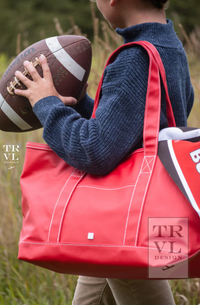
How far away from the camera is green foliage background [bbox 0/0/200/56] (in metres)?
14.3

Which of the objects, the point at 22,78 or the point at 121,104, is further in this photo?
the point at 22,78

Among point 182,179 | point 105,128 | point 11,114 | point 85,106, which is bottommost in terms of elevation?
point 182,179

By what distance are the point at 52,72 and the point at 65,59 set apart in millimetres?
81

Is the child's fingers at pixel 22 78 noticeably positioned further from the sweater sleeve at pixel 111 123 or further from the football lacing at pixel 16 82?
the sweater sleeve at pixel 111 123

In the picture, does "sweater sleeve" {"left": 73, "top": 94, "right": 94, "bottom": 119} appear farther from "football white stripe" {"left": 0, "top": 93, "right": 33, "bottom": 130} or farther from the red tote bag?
the red tote bag

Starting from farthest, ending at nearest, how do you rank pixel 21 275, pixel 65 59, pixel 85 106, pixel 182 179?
pixel 21 275 → pixel 85 106 → pixel 65 59 → pixel 182 179

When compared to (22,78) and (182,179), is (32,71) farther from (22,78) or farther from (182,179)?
(182,179)

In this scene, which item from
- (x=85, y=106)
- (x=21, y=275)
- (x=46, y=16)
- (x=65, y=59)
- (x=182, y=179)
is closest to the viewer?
(x=182, y=179)

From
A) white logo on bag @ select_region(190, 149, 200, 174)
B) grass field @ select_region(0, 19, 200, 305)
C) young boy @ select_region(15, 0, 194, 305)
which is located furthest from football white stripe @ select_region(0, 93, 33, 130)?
grass field @ select_region(0, 19, 200, 305)

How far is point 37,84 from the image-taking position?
124 cm

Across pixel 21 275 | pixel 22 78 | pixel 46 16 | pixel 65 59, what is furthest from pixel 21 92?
pixel 46 16

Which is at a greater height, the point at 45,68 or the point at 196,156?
the point at 45,68

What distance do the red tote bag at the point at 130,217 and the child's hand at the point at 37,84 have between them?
23 centimetres

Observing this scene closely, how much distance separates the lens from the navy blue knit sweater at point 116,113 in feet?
3.50
